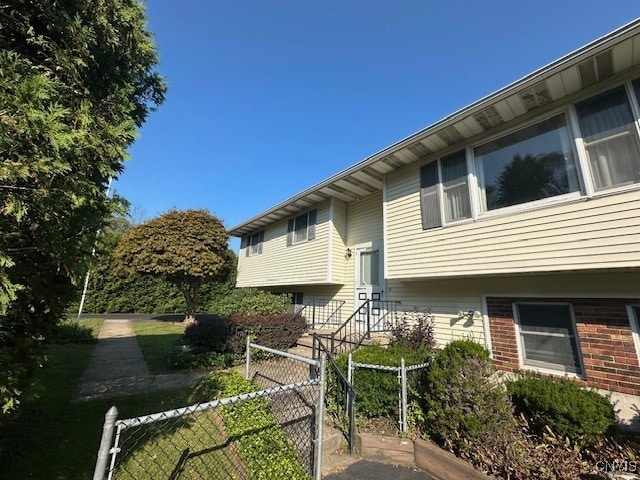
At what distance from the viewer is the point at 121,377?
20.8 ft

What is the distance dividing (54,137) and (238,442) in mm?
3851

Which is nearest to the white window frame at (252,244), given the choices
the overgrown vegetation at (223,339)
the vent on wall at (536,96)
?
the overgrown vegetation at (223,339)

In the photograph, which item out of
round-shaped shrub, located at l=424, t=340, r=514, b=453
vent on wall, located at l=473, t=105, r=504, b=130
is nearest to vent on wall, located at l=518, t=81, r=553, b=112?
vent on wall, located at l=473, t=105, r=504, b=130

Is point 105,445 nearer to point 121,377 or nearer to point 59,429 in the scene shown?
point 59,429

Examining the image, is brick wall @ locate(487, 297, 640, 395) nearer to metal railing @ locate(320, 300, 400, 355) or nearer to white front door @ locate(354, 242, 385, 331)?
metal railing @ locate(320, 300, 400, 355)

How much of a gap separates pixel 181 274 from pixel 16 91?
14.6 meters

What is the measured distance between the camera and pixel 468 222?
6613 mm

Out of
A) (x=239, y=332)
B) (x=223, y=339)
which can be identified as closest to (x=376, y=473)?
(x=239, y=332)

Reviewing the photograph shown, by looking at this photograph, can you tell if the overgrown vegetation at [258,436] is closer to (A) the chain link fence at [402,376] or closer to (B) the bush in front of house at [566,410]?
(A) the chain link fence at [402,376]

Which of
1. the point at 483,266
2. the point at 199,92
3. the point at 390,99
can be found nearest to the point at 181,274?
the point at 199,92

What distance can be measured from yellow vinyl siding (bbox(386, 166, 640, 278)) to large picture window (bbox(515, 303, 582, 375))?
1.05 m

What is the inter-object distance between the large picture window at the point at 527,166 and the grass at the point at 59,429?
736 cm

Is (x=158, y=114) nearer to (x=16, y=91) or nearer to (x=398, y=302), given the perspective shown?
(x=16, y=91)

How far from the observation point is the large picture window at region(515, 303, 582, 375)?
5410mm
